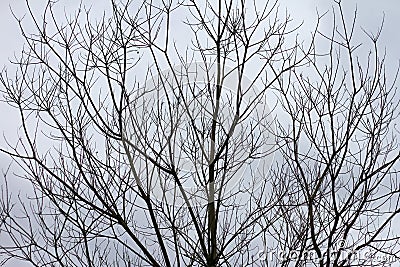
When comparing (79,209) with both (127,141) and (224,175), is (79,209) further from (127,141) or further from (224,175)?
(224,175)

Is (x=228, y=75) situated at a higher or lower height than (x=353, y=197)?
higher

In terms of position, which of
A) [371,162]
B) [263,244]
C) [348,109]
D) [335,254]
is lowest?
[335,254]

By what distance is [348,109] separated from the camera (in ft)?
12.8

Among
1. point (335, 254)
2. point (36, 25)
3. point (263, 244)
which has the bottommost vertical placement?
point (335, 254)

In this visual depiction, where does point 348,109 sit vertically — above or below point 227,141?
above

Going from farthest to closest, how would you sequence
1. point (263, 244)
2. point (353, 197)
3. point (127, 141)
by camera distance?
1. point (263, 244)
2. point (353, 197)
3. point (127, 141)

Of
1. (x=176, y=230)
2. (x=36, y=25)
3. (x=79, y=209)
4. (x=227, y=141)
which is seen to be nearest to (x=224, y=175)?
(x=227, y=141)

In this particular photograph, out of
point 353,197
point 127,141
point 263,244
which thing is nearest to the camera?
point 127,141

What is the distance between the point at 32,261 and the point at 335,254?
87.1 inches

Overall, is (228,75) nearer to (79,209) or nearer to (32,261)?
(79,209)

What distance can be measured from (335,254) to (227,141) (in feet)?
3.18

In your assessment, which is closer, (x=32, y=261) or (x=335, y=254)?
(x=335, y=254)

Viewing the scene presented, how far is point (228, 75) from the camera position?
377 centimetres

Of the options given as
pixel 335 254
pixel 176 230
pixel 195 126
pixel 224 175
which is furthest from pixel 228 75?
pixel 335 254
